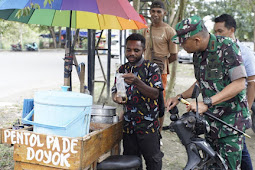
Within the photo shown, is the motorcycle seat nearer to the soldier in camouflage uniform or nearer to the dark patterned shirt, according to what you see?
the dark patterned shirt

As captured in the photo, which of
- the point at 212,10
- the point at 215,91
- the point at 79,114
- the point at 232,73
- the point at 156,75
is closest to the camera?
the point at 79,114

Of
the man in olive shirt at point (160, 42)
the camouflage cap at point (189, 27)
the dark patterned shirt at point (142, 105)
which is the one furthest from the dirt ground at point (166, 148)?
the camouflage cap at point (189, 27)

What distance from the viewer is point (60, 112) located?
223 centimetres

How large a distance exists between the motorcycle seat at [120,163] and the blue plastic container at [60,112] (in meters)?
0.49

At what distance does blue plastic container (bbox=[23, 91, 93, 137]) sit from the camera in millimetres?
2217

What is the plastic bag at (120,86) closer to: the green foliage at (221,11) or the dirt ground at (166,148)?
the dirt ground at (166,148)

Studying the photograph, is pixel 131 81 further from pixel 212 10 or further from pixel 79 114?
pixel 212 10

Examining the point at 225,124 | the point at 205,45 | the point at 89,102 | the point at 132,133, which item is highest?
the point at 205,45

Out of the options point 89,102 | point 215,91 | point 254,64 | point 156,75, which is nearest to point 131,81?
point 156,75

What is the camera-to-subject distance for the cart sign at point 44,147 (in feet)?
7.13

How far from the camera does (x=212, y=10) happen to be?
28531 millimetres

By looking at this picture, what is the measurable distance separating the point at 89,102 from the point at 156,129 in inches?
39.7

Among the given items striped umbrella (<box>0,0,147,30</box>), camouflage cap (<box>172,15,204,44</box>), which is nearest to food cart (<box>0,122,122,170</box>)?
camouflage cap (<box>172,15,204,44</box>)

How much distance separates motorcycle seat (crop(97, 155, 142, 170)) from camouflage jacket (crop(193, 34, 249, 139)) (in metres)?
0.74
